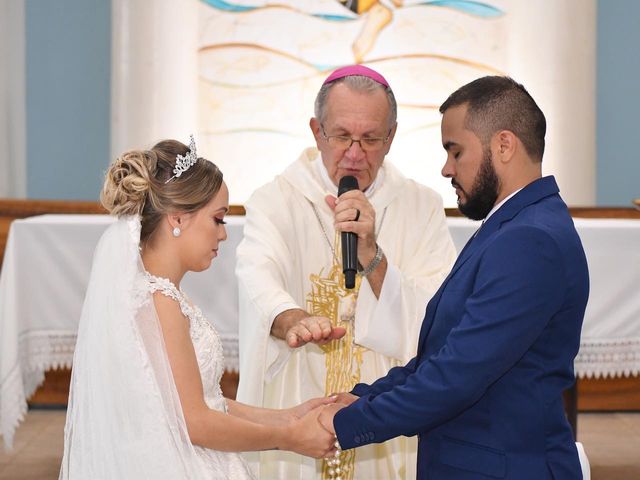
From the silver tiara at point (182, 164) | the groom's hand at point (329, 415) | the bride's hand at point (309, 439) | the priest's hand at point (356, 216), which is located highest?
the silver tiara at point (182, 164)

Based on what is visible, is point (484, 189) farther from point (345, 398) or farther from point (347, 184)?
point (345, 398)

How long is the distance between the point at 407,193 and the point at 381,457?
967 millimetres

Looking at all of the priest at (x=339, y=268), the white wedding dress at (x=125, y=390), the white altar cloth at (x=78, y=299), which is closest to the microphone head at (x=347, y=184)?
the priest at (x=339, y=268)

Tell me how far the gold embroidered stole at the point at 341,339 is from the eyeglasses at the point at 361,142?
1.52 feet

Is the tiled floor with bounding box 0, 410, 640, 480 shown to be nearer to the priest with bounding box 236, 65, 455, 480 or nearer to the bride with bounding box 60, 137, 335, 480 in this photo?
the priest with bounding box 236, 65, 455, 480

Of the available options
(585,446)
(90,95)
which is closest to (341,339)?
(585,446)

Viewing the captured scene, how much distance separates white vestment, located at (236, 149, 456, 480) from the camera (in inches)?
134

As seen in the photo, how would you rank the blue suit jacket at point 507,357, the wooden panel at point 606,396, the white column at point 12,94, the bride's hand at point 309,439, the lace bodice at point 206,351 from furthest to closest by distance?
the white column at point 12,94 < the wooden panel at point 606,396 < the bride's hand at point 309,439 < the lace bodice at point 206,351 < the blue suit jacket at point 507,357

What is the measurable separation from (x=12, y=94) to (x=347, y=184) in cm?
520

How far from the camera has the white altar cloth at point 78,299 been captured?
4758 millimetres

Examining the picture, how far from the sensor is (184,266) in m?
2.80

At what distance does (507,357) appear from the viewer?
2525 mm

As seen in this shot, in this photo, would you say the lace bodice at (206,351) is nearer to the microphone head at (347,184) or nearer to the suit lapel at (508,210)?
the suit lapel at (508,210)

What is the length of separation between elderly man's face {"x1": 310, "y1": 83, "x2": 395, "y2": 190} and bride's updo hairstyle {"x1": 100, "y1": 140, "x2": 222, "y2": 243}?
2.74 ft
